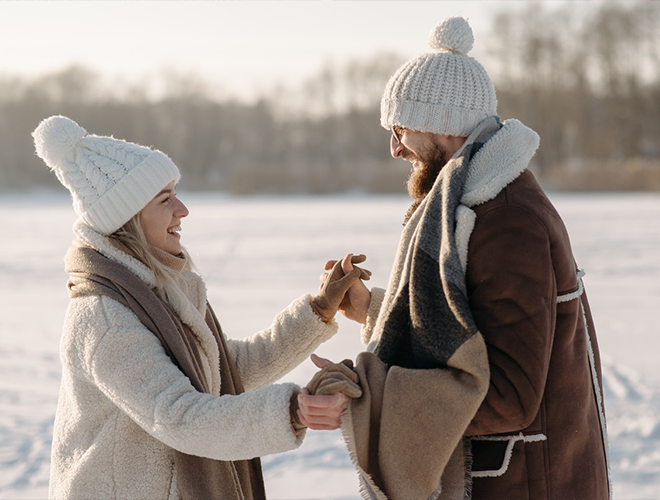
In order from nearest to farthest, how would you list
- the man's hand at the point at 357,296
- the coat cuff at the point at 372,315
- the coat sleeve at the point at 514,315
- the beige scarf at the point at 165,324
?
the coat sleeve at the point at 514,315
the beige scarf at the point at 165,324
the coat cuff at the point at 372,315
the man's hand at the point at 357,296

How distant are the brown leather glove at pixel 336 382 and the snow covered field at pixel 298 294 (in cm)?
203

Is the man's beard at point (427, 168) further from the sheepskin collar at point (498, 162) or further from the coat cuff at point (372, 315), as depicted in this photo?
the coat cuff at point (372, 315)

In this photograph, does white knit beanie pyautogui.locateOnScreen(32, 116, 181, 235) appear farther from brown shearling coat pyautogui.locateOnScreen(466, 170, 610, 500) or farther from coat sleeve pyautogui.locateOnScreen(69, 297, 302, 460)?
brown shearling coat pyautogui.locateOnScreen(466, 170, 610, 500)

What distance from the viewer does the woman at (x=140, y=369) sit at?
2.02 metres

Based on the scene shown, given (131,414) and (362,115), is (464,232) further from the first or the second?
(362,115)

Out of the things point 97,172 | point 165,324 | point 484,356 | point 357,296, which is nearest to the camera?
point 484,356

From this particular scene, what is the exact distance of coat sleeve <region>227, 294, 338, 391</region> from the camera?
2809 millimetres

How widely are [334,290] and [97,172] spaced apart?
1006mm

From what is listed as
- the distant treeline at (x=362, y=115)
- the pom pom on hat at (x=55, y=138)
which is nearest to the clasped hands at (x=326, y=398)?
the pom pom on hat at (x=55, y=138)

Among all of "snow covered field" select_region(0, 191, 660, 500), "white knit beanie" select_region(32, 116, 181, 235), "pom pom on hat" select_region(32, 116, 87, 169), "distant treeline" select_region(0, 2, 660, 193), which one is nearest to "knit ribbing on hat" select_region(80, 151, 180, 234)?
"white knit beanie" select_region(32, 116, 181, 235)

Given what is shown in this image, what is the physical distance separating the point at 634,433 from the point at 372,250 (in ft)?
26.2

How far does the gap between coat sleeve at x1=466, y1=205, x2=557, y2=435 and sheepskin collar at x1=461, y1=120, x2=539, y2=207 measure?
0.10m

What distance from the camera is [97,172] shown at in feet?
7.41

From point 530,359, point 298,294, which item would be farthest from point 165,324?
point 298,294
